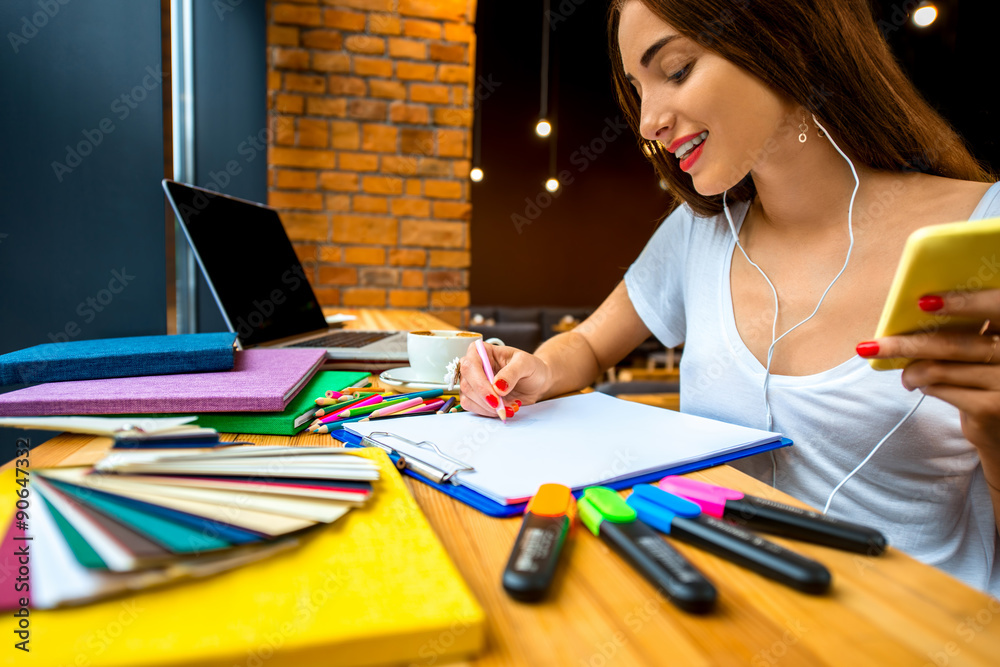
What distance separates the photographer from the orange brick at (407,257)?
2383 millimetres

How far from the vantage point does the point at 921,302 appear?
1.36ft

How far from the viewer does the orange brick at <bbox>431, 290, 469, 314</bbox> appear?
246cm

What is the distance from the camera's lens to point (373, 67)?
230 cm

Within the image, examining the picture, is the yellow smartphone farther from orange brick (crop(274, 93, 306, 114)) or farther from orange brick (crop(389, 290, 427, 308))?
orange brick (crop(274, 93, 306, 114))

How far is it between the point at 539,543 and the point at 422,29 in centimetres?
244

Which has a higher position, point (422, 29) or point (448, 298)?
point (422, 29)

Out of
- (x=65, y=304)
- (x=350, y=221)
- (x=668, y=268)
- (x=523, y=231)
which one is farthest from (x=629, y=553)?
(x=523, y=231)

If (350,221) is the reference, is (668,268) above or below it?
below

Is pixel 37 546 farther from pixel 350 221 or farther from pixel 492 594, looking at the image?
pixel 350 221

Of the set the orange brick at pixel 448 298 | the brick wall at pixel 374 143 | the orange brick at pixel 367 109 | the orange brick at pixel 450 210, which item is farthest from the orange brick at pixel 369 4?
the orange brick at pixel 448 298

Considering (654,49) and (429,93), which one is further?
(429,93)

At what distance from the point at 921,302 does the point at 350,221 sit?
2180 millimetres

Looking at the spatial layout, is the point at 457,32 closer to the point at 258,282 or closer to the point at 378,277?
the point at 378,277

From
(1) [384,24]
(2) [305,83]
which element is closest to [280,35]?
(2) [305,83]
